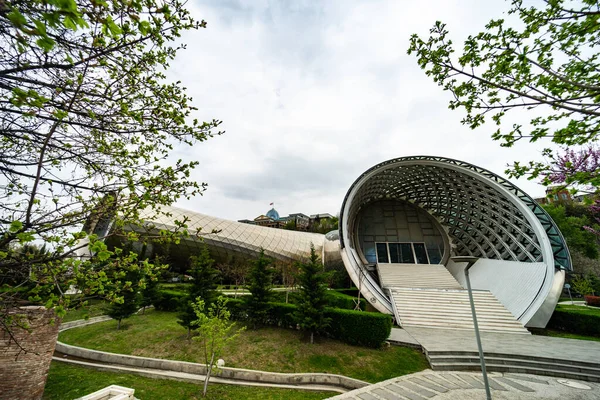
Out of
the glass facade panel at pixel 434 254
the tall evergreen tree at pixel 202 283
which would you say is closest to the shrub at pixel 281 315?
the tall evergreen tree at pixel 202 283

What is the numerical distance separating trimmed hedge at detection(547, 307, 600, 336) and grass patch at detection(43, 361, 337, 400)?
15.1 metres

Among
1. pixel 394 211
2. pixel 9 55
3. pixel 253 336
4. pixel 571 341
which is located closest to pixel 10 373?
pixel 253 336

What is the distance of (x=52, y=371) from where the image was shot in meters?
7.98

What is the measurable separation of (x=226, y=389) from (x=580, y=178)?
9.48 meters

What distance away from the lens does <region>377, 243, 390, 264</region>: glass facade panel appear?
86.2ft

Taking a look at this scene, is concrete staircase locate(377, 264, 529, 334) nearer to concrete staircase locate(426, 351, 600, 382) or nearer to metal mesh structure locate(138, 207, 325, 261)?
concrete staircase locate(426, 351, 600, 382)

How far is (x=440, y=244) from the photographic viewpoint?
2678 cm

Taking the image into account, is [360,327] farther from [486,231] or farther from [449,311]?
[486,231]

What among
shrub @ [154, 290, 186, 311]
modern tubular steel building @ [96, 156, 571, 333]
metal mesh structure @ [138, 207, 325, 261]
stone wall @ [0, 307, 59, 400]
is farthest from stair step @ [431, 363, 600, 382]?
metal mesh structure @ [138, 207, 325, 261]

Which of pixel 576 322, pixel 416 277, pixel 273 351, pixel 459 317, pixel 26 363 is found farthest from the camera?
pixel 416 277

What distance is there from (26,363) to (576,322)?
23.3m

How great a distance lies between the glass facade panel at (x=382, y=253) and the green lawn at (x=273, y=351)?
58.2ft

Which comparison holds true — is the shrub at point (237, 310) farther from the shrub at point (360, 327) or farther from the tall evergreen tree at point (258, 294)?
the shrub at point (360, 327)

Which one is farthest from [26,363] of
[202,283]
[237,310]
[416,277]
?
[416,277]
